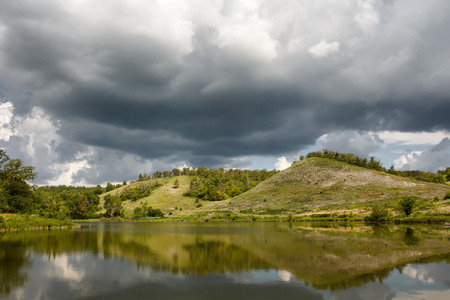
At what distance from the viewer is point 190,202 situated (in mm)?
195875

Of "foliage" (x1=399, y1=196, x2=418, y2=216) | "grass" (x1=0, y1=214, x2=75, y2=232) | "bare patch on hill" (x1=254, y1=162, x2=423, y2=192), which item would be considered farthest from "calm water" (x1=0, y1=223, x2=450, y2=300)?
"bare patch on hill" (x1=254, y1=162, x2=423, y2=192)

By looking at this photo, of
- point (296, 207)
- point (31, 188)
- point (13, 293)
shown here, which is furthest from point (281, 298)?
point (296, 207)

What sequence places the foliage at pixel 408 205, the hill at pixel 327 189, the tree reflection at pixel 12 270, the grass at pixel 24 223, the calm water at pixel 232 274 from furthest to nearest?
the hill at pixel 327 189 → the foliage at pixel 408 205 → the grass at pixel 24 223 → the tree reflection at pixel 12 270 → the calm water at pixel 232 274

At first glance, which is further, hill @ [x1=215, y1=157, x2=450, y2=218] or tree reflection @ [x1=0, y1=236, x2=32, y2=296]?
hill @ [x1=215, y1=157, x2=450, y2=218]

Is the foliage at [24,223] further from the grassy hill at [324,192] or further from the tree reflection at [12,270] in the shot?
the grassy hill at [324,192]

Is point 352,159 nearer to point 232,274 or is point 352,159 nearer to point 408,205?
point 408,205

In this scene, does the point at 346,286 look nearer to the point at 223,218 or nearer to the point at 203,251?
the point at 203,251

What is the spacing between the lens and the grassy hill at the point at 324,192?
11054cm

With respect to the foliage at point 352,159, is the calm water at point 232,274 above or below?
below

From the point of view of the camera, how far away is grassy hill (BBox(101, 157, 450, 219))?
11054cm

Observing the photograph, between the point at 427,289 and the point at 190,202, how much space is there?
609 ft

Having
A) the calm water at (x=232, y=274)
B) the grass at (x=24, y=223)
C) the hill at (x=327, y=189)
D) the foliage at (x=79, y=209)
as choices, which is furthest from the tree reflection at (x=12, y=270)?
the foliage at (x=79, y=209)

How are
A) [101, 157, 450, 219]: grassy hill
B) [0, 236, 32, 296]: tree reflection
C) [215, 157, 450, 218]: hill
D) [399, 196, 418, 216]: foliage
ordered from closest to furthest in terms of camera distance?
[0, 236, 32, 296]: tree reflection, [399, 196, 418, 216]: foliage, [101, 157, 450, 219]: grassy hill, [215, 157, 450, 218]: hill

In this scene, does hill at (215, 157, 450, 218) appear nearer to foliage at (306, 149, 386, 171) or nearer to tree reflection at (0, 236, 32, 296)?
foliage at (306, 149, 386, 171)
